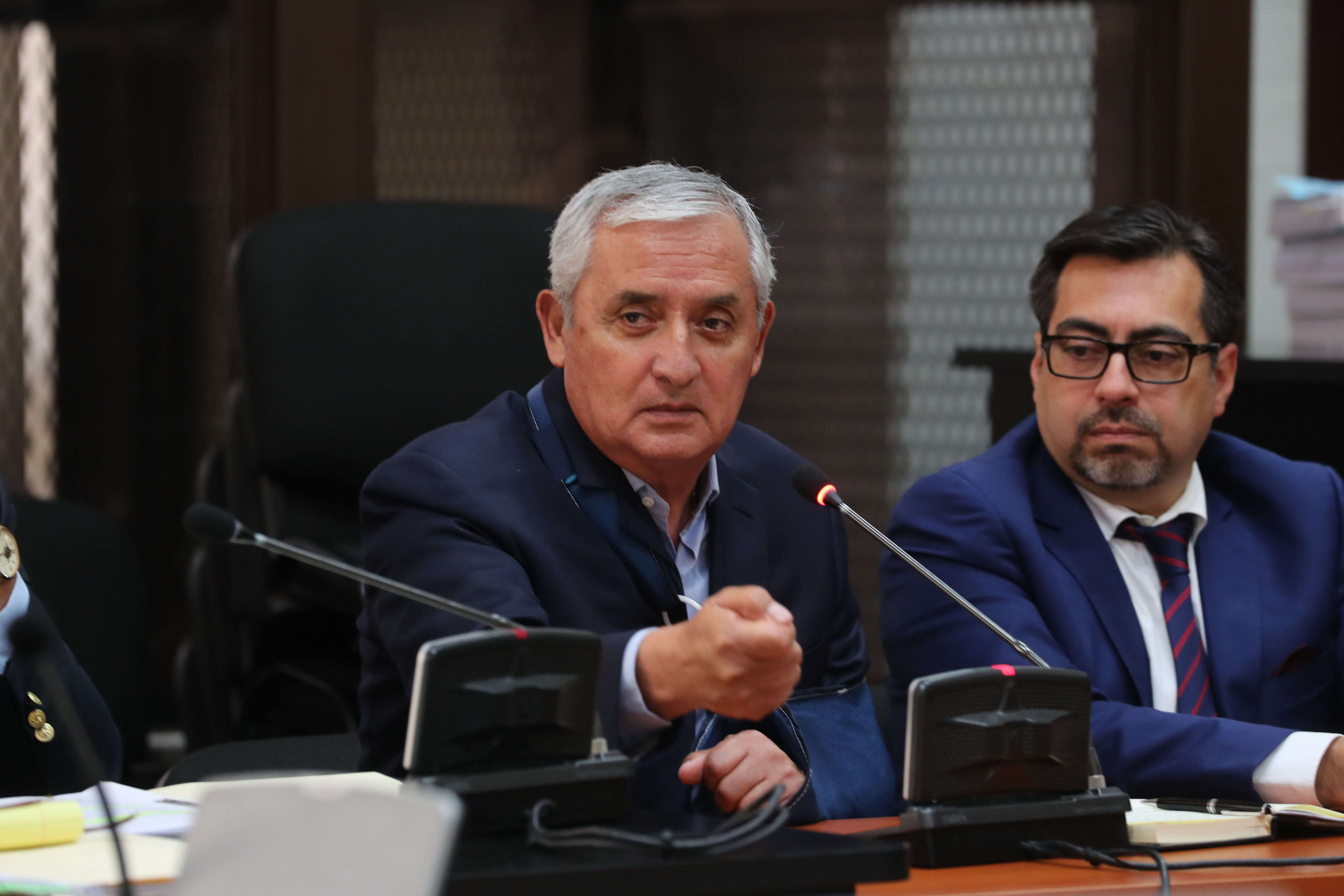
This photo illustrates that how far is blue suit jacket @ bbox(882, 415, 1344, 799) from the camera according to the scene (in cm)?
202

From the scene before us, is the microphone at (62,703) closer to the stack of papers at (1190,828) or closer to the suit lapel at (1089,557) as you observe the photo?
→ the stack of papers at (1190,828)

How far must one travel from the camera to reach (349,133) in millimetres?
2922

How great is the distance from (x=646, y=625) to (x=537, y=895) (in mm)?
692

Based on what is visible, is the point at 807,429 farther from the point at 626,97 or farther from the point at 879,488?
the point at 626,97

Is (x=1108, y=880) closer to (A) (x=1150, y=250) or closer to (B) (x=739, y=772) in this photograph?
(B) (x=739, y=772)

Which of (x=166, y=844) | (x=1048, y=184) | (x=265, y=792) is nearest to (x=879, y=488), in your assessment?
(x=1048, y=184)

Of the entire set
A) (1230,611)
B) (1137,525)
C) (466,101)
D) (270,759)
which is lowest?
(270,759)

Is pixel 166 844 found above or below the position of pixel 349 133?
below

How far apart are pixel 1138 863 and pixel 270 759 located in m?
1.00

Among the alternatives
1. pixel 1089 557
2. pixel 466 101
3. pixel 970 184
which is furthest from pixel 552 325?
pixel 970 184

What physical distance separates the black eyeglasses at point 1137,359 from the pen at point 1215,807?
2.48ft

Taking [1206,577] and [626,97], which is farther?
[626,97]

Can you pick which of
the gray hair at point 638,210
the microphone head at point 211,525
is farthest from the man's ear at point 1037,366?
the microphone head at point 211,525

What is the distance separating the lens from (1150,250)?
7.04ft
